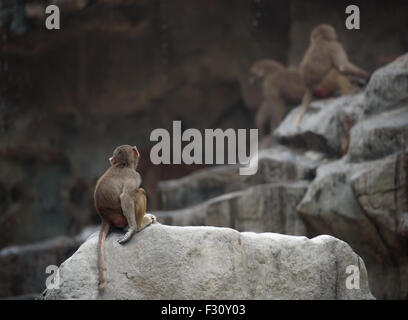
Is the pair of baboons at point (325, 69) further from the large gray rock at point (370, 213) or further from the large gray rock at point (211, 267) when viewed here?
the large gray rock at point (211, 267)

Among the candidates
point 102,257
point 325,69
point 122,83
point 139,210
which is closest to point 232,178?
point 325,69

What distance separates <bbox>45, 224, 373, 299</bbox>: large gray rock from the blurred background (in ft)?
23.9

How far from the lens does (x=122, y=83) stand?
1355 cm

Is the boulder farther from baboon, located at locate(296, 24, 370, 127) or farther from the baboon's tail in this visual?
the baboon's tail

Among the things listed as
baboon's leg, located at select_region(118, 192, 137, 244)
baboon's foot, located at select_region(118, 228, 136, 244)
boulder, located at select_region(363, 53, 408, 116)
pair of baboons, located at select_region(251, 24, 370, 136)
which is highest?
pair of baboons, located at select_region(251, 24, 370, 136)

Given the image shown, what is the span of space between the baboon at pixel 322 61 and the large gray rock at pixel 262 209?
2003 millimetres

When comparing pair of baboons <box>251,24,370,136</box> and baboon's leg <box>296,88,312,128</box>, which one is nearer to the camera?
baboon's leg <box>296,88,312,128</box>

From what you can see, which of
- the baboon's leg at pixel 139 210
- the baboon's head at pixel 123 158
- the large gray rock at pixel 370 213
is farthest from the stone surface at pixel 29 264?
the baboon's leg at pixel 139 210

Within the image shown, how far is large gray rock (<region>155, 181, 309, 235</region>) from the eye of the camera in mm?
8164

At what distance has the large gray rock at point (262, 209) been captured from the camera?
8164mm

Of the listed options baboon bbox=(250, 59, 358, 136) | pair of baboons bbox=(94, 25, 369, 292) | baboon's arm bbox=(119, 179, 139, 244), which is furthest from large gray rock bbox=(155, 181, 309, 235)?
baboon's arm bbox=(119, 179, 139, 244)

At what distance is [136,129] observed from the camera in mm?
14008

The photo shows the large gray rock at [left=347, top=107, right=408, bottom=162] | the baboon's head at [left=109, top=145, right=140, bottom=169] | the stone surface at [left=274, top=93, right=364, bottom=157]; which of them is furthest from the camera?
the stone surface at [left=274, top=93, right=364, bottom=157]
